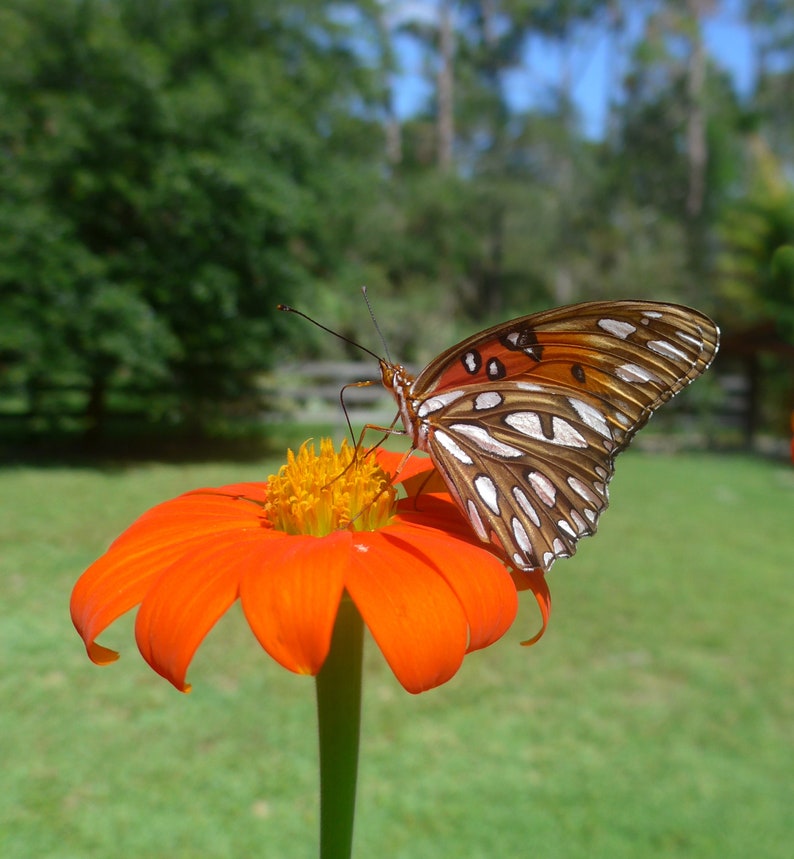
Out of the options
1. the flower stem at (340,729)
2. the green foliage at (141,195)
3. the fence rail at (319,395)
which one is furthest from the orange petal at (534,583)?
the fence rail at (319,395)

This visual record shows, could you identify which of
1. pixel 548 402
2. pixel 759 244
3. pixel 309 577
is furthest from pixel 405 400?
pixel 759 244

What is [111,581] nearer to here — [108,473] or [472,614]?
[472,614]

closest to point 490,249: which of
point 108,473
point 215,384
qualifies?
point 215,384

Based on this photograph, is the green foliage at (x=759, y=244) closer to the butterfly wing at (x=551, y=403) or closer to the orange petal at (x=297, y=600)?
the butterfly wing at (x=551, y=403)

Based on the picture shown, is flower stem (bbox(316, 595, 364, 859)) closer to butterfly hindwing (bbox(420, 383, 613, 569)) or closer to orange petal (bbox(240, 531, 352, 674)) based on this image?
orange petal (bbox(240, 531, 352, 674))

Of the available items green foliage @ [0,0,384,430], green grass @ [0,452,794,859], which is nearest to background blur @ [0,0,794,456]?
green foliage @ [0,0,384,430]

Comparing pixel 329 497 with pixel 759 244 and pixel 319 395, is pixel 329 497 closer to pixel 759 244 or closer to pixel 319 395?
pixel 319 395
